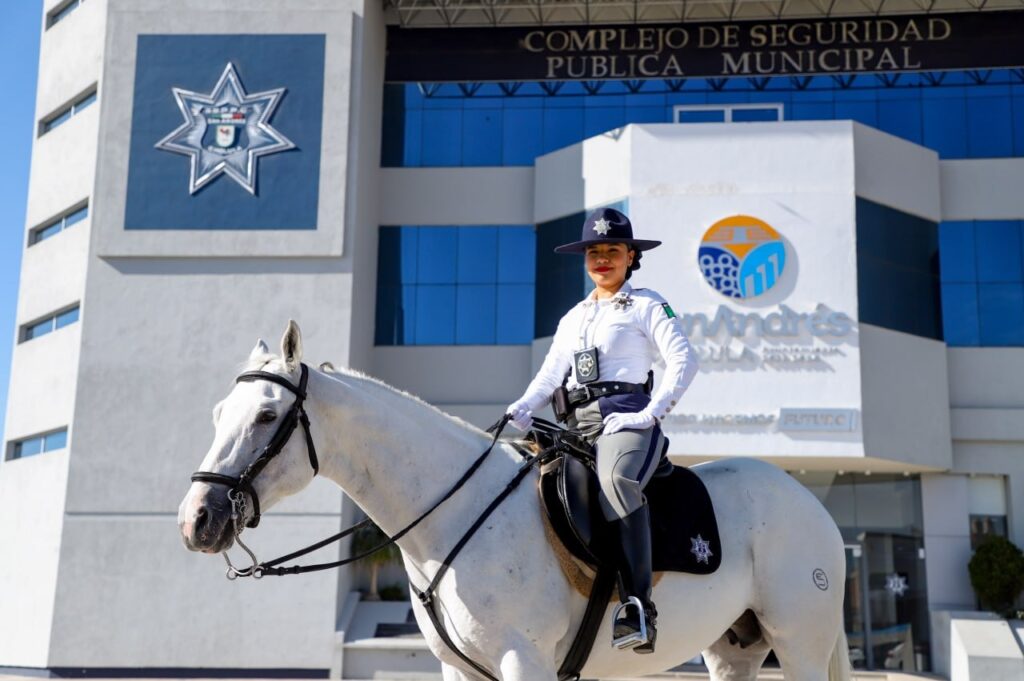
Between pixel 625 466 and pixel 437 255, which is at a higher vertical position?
pixel 437 255

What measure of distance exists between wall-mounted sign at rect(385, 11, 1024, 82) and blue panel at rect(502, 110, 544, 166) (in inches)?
35.1

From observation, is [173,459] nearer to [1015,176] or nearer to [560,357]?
[560,357]

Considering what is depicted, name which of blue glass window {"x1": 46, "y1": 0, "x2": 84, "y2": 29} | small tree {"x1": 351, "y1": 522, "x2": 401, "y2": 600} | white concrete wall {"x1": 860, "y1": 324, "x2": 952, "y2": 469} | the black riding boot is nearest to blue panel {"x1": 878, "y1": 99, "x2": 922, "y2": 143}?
white concrete wall {"x1": 860, "y1": 324, "x2": 952, "y2": 469}

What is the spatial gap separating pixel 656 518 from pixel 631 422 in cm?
57

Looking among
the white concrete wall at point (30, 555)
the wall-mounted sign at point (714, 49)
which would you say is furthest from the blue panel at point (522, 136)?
the white concrete wall at point (30, 555)

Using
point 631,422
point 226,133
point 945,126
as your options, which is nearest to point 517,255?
point 226,133

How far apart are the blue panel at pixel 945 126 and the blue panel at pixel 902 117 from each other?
0.50 feet

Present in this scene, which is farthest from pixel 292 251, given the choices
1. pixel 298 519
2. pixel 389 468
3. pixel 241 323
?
pixel 389 468

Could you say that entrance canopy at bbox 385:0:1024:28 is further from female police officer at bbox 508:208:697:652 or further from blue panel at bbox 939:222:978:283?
female police officer at bbox 508:208:697:652

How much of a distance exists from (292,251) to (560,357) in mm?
16721

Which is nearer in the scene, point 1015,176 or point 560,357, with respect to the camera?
point 560,357

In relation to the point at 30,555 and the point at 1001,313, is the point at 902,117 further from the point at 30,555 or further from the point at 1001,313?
the point at 30,555

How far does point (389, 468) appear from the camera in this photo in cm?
490

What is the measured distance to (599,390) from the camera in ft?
17.6
